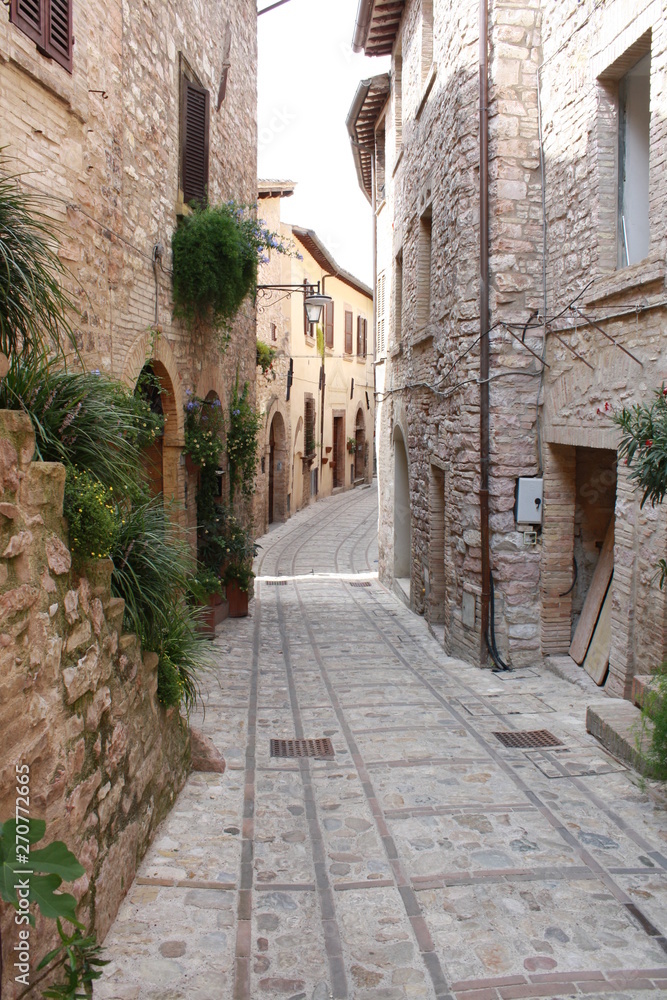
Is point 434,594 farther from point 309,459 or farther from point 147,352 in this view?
point 309,459

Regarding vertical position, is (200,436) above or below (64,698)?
above

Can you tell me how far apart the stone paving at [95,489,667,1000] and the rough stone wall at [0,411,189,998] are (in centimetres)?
35

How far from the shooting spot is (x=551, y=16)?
7.48m

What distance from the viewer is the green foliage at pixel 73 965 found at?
2.43 metres

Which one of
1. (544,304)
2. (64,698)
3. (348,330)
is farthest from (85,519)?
(348,330)

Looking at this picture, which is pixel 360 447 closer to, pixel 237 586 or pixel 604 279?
pixel 237 586

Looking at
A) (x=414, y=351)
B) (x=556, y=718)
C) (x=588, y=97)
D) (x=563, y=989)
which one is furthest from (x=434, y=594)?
(x=563, y=989)

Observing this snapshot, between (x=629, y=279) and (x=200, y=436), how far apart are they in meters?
4.93

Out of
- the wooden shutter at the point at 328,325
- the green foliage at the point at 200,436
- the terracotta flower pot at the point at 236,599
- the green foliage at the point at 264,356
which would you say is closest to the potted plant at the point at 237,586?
the terracotta flower pot at the point at 236,599

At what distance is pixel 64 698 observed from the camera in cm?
289

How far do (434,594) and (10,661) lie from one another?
27.6 ft

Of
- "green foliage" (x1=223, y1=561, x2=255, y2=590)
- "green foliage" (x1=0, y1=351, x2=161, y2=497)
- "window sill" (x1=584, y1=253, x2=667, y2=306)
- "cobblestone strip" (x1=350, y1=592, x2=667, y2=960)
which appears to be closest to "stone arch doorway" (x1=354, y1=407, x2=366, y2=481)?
"green foliage" (x1=223, y1=561, x2=255, y2=590)

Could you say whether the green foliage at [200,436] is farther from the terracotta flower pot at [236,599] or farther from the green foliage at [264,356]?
the green foliage at [264,356]

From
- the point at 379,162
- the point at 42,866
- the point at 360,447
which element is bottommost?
the point at 42,866
